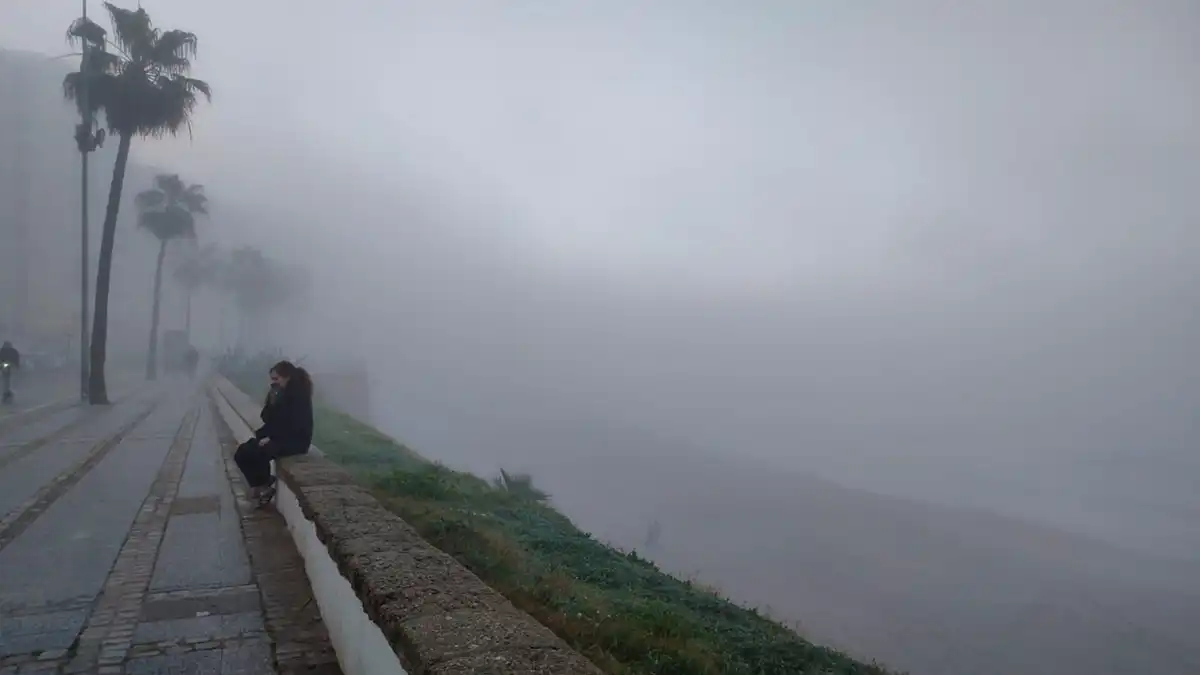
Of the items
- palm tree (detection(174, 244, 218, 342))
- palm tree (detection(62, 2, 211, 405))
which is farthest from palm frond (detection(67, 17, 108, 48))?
palm tree (detection(174, 244, 218, 342))

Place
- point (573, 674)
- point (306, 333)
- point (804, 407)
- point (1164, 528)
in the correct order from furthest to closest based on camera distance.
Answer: point (306, 333) < point (804, 407) < point (1164, 528) < point (573, 674)

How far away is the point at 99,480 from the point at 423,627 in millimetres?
8262

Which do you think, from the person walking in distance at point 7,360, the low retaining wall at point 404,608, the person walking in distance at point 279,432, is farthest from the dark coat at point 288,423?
the person walking in distance at point 7,360

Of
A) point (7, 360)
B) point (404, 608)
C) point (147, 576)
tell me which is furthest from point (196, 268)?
point (404, 608)

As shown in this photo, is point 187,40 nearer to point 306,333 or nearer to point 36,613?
point 36,613

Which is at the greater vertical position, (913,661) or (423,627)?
(423,627)

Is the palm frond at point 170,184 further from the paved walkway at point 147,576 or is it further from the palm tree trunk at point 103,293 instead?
the paved walkway at point 147,576

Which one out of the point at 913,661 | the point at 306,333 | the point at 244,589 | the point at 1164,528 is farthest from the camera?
the point at 306,333

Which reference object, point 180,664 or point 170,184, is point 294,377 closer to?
point 180,664

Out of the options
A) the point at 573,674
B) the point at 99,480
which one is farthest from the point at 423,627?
the point at 99,480

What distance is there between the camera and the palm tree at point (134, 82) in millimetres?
21547

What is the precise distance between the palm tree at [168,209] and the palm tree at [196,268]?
64.3ft

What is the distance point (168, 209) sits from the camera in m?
40.1

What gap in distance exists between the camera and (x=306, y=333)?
6289 inches
